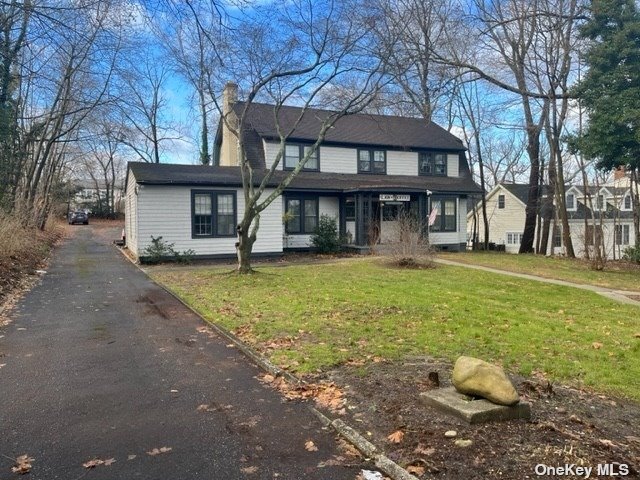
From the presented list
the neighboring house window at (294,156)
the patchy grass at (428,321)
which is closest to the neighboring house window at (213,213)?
the neighboring house window at (294,156)

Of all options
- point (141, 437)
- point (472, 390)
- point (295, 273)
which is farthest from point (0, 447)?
point (295, 273)

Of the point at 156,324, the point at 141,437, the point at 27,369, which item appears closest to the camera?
the point at 141,437

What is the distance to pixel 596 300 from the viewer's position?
10.9 meters

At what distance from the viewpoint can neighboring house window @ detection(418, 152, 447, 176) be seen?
26.3 meters

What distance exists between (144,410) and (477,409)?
9.94 feet

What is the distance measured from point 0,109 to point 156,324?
12081mm

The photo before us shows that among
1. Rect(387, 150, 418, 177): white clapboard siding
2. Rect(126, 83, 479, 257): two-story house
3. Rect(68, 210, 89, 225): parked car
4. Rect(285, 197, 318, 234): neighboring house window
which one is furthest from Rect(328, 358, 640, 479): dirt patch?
Rect(68, 210, 89, 225): parked car

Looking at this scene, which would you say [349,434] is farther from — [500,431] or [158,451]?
[158,451]

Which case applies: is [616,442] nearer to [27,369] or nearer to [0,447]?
[0,447]

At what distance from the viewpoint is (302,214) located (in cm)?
2202

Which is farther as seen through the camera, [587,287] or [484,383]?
[587,287]

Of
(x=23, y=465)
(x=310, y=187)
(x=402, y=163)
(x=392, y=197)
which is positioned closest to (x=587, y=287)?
(x=392, y=197)

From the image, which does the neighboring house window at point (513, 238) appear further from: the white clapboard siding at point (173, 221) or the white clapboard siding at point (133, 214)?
the white clapboard siding at point (133, 214)

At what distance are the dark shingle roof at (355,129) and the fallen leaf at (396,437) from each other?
19.9 m
